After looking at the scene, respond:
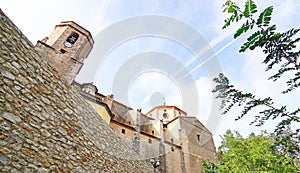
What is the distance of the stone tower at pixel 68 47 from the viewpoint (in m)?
15.3

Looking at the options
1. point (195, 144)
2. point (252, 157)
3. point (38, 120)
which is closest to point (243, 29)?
point (38, 120)

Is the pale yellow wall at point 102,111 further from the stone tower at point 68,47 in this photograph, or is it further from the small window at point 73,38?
the small window at point 73,38

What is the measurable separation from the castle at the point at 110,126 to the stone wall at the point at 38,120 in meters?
0.02

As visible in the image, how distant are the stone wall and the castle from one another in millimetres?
21

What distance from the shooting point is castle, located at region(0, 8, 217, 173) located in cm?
330

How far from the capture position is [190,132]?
24656mm

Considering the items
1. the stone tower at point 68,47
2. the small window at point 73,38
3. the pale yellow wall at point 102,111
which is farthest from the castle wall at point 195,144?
the small window at point 73,38

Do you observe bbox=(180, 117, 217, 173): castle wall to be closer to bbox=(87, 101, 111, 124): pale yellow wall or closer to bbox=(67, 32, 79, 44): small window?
bbox=(87, 101, 111, 124): pale yellow wall

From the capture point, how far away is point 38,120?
2895 millimetres

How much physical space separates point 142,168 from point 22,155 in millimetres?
3756

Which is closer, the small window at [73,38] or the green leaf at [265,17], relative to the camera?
the green leaf at [265,17]

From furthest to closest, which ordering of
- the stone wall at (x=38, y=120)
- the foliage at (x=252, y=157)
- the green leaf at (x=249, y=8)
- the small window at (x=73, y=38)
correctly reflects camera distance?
1. the small window at (x=73, y=38)
2. the foliage at (x=252, y=157)
3. the stone wall at (x=38, y=120)
4. the green leaf at (x=249, y=8)

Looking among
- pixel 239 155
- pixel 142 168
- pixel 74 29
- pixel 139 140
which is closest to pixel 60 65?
pixel 74 29

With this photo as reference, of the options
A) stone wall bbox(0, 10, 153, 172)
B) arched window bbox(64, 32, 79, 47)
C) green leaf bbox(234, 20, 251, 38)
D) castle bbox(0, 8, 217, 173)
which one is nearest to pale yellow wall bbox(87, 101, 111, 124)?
castle bbox(0, 8, 217, 173)
